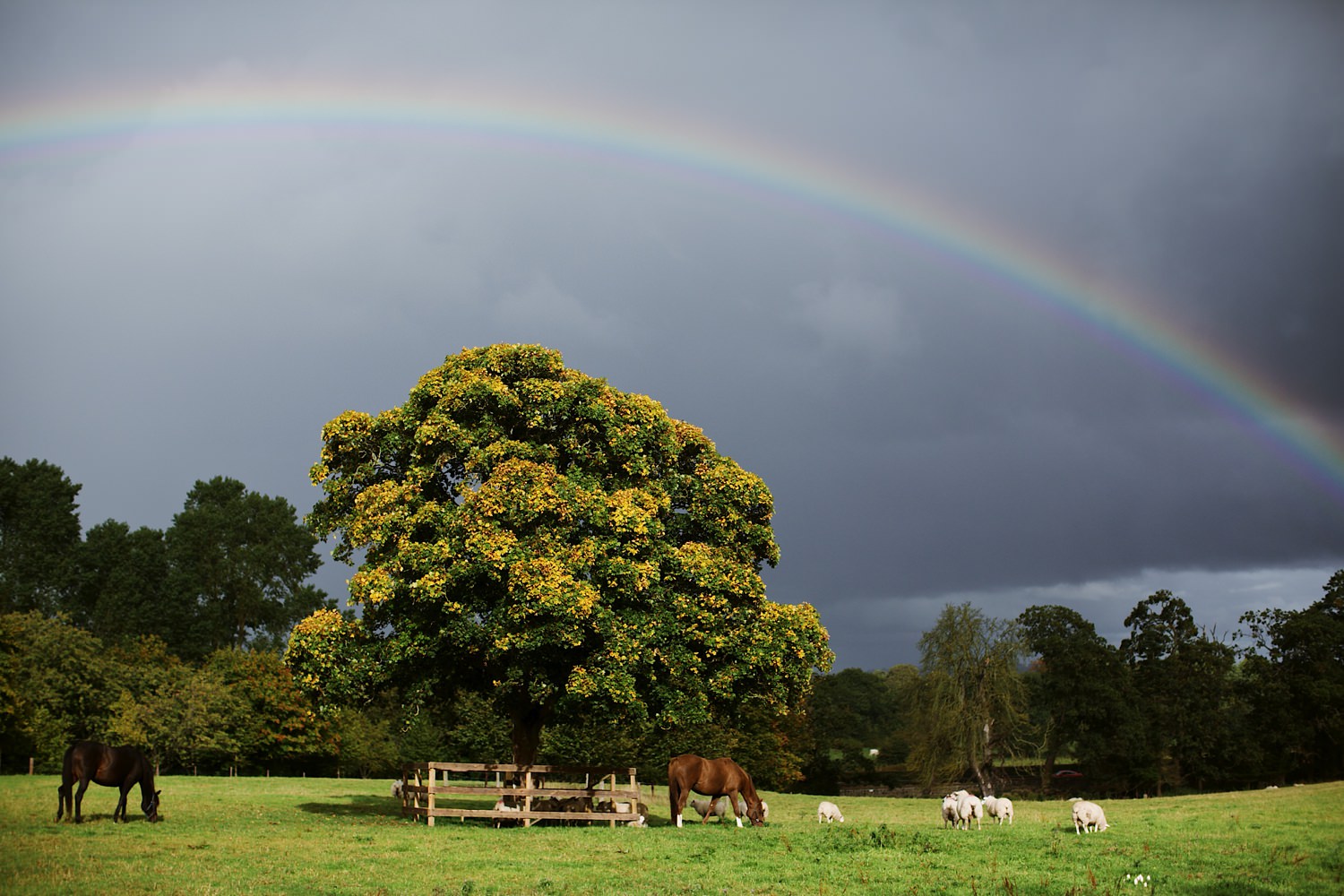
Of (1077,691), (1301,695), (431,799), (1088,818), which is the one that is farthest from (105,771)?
(1301,695)

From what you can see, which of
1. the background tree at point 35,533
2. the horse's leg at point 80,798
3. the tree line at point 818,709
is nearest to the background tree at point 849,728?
the tree line at point 818,709

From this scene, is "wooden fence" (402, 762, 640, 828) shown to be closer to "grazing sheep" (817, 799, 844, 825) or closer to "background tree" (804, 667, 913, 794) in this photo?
"grazing sheep" (817, 799, 844, 825)

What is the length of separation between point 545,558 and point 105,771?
1134 cm

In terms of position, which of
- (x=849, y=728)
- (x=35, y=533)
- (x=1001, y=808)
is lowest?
(x=849, y=728)

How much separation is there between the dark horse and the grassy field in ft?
1.98

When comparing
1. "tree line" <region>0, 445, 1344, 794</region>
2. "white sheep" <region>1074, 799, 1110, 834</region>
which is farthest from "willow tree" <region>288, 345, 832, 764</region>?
"tree line" <region>0, 445, 1344, 794</region>

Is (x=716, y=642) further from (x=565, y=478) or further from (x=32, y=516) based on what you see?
(x=32, y=516)

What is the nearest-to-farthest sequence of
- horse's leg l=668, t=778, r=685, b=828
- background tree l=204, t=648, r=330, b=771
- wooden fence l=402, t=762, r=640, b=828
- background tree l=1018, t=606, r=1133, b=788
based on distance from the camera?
wooden fence l=402, t=762, r=640, b=828 < horse's leg l=668, t=778, r=685, b=828 < background tree l=204, t=648, r=330, b=771 < background tree l=1018, t=606, r=1133, b=788

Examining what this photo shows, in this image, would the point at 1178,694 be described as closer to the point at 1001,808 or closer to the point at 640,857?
the point at 1001,808

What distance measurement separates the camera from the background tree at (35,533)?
290 feet

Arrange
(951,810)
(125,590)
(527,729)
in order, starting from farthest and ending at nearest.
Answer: (125,590) < (527,729) < (951,810)

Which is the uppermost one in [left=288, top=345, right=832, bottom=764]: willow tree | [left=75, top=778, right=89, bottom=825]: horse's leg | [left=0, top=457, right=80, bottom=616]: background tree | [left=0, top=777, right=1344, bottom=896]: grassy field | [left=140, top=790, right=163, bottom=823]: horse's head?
[left=0, top=457, right=80, bottom=616]: background tree

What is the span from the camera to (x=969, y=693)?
61.4m

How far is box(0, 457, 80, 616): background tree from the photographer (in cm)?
8831
